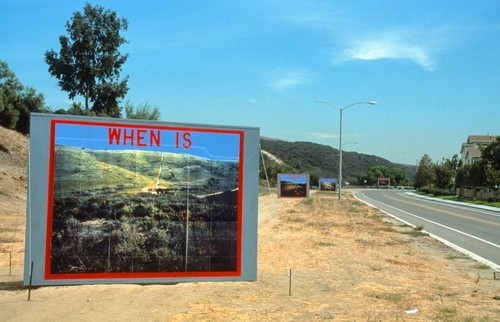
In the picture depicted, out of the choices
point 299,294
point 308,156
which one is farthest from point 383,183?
point 299,294

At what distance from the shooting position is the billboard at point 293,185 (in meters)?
35.2

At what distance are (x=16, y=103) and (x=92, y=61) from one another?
7397 mm

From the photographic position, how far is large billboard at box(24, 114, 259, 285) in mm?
9508

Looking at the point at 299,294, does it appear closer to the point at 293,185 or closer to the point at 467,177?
the point at 293,185

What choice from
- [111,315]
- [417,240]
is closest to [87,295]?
[111,315]

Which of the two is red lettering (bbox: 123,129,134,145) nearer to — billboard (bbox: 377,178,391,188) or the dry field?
the dry field

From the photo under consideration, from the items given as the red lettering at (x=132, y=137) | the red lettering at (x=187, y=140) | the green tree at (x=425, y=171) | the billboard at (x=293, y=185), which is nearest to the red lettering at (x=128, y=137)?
the red lettering at (x=132, y=137)

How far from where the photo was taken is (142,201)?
9992mm

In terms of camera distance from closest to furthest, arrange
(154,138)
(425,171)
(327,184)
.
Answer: (154,138) → (327,184) → (425,171)

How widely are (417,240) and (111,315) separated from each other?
51.4 feet

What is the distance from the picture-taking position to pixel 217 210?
1037 cm

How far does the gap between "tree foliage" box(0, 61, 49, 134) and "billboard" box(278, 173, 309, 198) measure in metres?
21.8

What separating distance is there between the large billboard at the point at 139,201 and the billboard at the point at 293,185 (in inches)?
965

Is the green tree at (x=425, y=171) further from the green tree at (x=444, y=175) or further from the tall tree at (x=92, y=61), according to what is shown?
the tall tree at (x=92, y=61)
